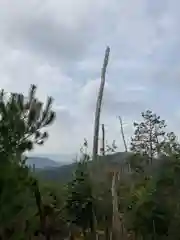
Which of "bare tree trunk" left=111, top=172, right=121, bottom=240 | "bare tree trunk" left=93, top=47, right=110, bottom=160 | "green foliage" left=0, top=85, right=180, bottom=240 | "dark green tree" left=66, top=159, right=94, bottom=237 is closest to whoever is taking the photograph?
"green foliage" left=0, top=85, right=180, bottom=240

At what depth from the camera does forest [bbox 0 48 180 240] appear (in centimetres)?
728

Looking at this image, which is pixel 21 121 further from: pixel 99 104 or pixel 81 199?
pixel 99 104

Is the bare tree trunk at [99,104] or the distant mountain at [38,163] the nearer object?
the distant mountain at [38,163]

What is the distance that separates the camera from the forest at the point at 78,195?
23.9 ft

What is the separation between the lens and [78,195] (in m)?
9.84

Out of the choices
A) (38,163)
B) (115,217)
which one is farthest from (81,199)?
(38,163)

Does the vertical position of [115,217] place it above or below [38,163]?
below

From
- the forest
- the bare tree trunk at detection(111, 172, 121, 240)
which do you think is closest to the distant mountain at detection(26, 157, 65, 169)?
the forest

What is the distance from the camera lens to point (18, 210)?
7000mm

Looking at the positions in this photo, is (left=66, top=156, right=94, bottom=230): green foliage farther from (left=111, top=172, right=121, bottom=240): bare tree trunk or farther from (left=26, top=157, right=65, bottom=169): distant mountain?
(left=26, top=157, right=65, bottom=169): distant mountain

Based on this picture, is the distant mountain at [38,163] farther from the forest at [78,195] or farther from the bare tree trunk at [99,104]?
the bare tree trunk at [99,104]

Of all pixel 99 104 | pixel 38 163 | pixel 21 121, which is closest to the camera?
pixel 21 121

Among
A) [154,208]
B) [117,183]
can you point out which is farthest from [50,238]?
[154,208]

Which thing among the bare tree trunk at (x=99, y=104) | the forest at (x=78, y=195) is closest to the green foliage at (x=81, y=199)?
the forest at (x=78, y=195)
